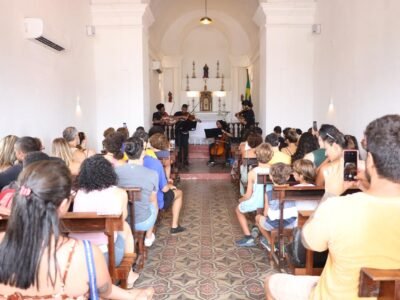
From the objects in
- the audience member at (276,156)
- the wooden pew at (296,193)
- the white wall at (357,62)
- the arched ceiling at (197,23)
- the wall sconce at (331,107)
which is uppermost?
the arched ceiling at (197,23)

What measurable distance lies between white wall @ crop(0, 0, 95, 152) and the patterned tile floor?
2255 millimetres

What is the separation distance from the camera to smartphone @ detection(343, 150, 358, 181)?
2.36 metres

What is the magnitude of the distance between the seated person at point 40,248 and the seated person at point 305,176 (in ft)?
7.82

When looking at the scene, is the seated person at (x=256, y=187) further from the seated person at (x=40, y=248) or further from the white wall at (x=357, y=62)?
the seated person at (x=40, y=248)

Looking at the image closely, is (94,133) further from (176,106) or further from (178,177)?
(176,106)

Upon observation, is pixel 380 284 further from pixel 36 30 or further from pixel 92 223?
pixel 36 30

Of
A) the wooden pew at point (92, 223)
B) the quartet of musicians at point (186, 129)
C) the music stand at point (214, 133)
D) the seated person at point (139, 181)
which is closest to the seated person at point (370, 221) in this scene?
the wooden pew at point (92, 223)

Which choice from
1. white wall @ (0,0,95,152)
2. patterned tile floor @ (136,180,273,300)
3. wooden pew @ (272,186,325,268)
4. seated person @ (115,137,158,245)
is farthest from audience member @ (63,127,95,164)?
wooden pew @ (272,186,325,268)

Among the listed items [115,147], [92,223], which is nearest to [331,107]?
[115,147]

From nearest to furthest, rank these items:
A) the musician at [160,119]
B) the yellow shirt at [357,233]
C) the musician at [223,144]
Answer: the yellow shirt at [357,233] → the musician at [160,119] → the musician at [223,144]

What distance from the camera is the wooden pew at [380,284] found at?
146 centimetres

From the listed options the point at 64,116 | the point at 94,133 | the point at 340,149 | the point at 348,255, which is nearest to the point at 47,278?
the point at 348,255

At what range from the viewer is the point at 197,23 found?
13.5 m

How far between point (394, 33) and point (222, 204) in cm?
322
